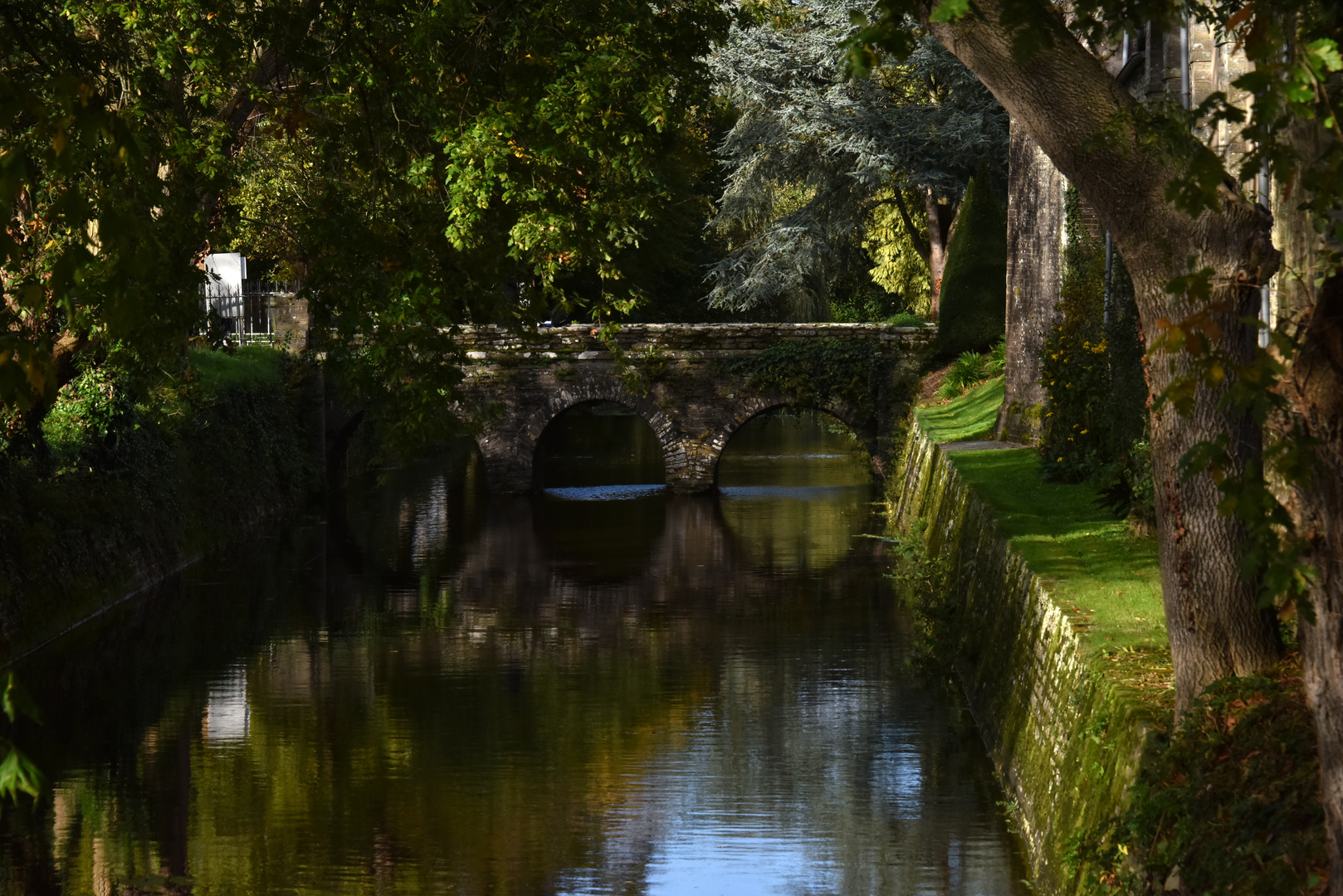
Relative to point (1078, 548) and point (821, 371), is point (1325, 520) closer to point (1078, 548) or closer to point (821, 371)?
point (1078, 548)

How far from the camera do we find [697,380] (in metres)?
30.4

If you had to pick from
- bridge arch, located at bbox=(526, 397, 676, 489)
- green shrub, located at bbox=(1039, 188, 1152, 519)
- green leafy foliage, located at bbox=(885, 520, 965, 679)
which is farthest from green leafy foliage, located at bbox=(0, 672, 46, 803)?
bridge arch, located at bbox=(526, 397, 676, 489)

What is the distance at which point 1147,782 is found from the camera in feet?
21.1

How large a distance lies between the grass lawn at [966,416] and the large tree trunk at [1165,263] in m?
14.1

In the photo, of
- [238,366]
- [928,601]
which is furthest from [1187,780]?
[238,366]

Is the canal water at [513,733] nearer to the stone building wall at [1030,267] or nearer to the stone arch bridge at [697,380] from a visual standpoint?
the stone building wall at [1030,267]

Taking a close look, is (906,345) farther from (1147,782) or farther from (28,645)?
(1147,782)

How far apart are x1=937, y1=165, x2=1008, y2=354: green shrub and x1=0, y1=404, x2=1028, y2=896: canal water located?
6135mm

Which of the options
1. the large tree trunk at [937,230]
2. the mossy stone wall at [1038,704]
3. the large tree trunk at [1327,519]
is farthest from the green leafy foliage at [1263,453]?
the large tree trunk at [937,230]

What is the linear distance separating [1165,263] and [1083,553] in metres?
4.87

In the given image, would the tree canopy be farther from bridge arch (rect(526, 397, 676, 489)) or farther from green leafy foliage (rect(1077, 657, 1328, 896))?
green leafy foliage (rect(1077, 657, 1328, 896))

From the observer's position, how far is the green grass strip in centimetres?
900

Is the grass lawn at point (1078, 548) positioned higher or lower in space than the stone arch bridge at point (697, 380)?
lower

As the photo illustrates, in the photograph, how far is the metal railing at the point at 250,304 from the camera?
29281mm
